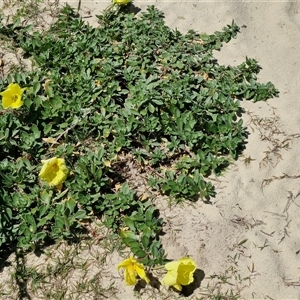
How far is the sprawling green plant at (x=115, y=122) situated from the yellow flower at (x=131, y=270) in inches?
5.0

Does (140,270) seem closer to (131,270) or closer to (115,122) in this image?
(131,270)

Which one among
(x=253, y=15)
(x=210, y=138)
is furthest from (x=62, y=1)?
(x=210, y=138)

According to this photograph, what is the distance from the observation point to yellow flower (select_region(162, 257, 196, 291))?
2.65 metres

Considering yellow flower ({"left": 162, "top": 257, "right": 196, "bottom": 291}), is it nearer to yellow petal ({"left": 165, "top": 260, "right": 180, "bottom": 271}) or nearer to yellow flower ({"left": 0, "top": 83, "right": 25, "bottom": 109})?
yellow petal ({"left": 165, "top": 260, "right": 180, "bottom": 271})

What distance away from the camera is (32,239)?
9.26ft

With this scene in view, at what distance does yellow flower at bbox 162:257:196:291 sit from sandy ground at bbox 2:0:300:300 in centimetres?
14

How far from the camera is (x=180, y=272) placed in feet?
8.77

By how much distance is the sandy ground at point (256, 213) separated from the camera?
2.85 meters

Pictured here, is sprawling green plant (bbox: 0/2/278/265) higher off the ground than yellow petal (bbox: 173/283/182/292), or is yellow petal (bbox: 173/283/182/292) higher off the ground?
sprawling green plant (bbox: 0/2/278/265)

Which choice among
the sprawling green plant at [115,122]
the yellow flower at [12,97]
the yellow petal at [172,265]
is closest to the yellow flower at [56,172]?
the sprawling green plant at [115,122]

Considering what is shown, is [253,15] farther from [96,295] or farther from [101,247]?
[96,295]

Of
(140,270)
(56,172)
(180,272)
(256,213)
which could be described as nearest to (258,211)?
(256,213)

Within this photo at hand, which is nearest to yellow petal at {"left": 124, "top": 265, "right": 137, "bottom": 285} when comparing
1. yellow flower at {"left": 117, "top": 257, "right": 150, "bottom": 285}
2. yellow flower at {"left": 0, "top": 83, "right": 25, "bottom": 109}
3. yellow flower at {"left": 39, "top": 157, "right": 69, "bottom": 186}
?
yellow flower at {"left": 117, "top": 257, "right": 150, "bottom": 285}

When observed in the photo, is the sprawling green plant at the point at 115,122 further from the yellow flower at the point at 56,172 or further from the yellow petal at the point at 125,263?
the yellow petal at the point at 125,263
